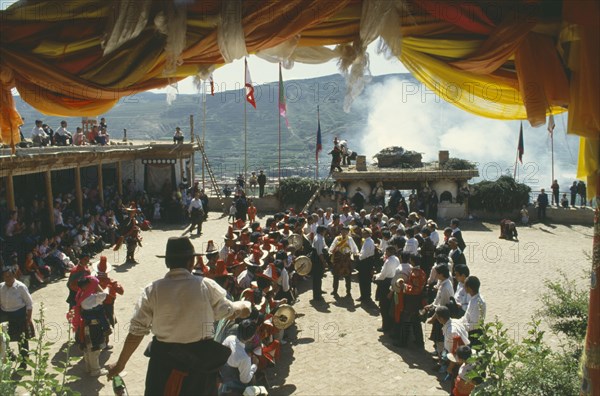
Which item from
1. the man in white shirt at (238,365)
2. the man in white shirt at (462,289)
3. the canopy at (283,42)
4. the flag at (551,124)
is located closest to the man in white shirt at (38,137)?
the man in white shirt at (238,365)

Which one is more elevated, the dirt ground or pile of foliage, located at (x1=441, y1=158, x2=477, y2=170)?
pile of foliage, located at (x1=441, y1=158, x2=477, y2=170)

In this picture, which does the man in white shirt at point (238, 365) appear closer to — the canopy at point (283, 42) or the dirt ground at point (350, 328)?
the dirt ground at point (350, 328)

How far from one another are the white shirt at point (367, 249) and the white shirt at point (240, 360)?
17.9 feet

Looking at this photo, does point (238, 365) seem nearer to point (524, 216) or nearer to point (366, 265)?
point (366, 265)

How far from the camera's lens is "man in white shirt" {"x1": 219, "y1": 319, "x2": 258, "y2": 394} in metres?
5.85

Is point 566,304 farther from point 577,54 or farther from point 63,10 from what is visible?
point 63,10

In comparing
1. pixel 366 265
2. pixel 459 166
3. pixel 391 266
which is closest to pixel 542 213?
pixel 459 166

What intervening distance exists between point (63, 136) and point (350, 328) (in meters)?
Result: 13.9

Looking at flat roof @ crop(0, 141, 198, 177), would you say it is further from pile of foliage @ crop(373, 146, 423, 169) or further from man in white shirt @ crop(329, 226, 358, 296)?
pile of foliage @ crop(373, 146, 423, 169)

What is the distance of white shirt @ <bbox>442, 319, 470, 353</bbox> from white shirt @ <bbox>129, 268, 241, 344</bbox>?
404 centimetres

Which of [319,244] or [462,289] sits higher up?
Result: [462,289]

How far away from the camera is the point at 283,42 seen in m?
3.46

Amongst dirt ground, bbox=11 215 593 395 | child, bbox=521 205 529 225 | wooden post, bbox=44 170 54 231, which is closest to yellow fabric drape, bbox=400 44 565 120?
dirt ground, bbox=11 215 593 395

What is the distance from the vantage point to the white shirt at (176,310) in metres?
3.37
